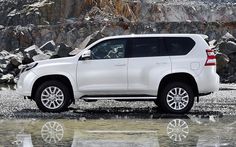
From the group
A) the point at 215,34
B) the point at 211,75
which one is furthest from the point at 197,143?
the point at 215,34

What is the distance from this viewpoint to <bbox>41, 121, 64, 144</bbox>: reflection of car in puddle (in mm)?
8547

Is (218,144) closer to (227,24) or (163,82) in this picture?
(163,82)

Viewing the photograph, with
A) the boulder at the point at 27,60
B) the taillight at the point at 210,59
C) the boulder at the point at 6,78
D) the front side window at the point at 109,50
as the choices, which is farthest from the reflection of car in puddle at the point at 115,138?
the boulder at the point at 27,60

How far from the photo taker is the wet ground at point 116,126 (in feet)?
27.4

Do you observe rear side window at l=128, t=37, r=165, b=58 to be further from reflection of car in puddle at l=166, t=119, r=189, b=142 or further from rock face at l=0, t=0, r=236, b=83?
rock face at l=0, t=0, r=236, b=83

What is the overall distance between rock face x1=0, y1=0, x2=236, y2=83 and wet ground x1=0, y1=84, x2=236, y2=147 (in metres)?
12.0

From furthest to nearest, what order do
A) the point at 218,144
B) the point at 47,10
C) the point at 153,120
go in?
the point at 47,10
the point at 153,120
the point at 218,144

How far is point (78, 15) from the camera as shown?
3275 inches

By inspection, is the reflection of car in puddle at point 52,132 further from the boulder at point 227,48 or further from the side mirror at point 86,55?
the boulder at point 227,48

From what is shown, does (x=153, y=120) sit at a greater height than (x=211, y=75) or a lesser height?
lesser

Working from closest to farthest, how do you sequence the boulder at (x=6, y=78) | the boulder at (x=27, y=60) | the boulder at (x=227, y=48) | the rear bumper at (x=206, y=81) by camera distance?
the rear bumper at (x=206, y=81) → the boulder at (x=6, y=78) → the boulder at (x=227, y=48) → the boulder at (x=27, y=60)

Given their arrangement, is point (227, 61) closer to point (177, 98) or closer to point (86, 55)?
point (177, 98)

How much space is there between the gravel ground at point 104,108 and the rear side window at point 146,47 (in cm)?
143

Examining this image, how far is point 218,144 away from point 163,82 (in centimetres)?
445
